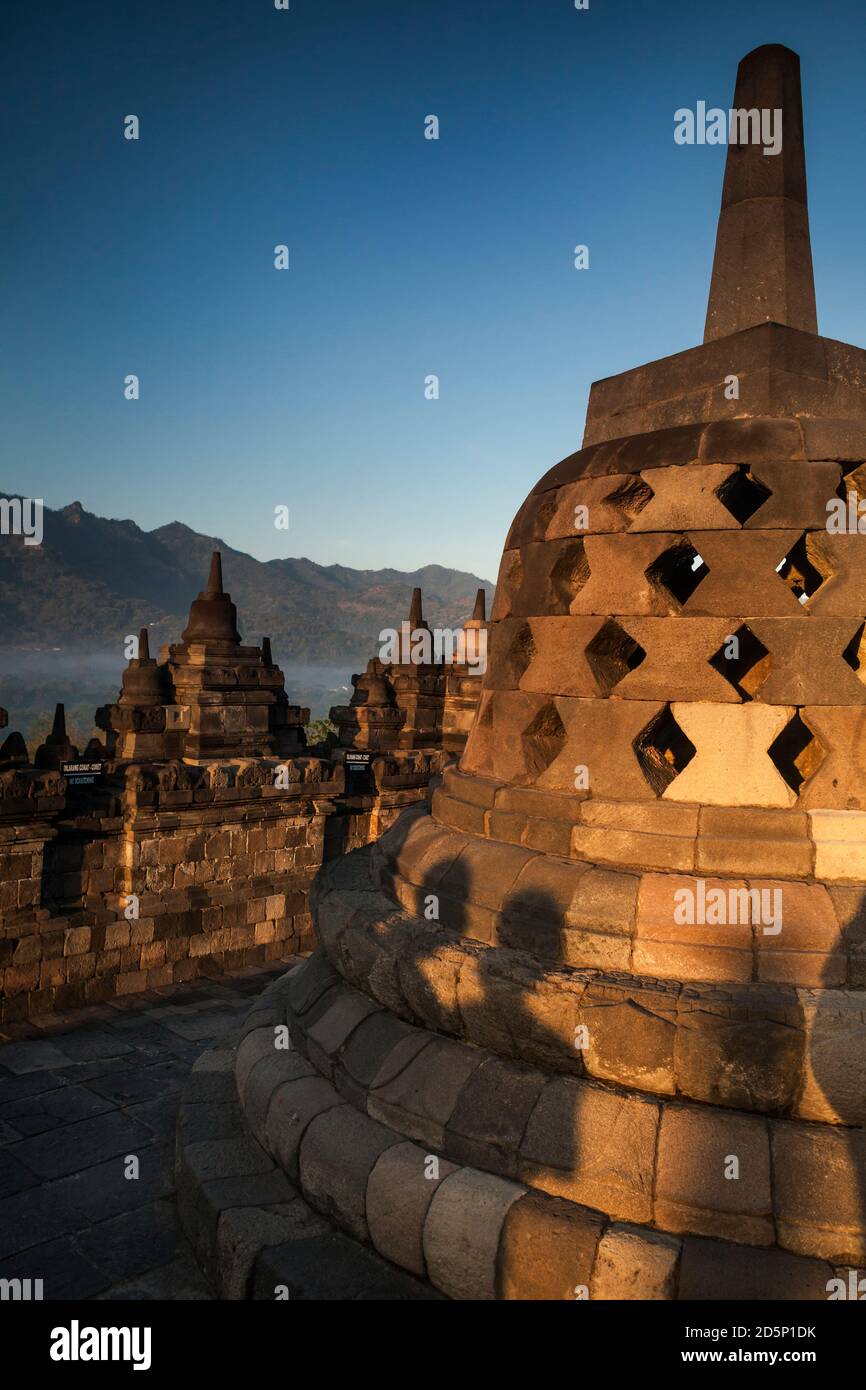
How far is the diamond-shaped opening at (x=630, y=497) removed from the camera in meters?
3.83

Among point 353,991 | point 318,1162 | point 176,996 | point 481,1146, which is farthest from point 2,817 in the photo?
point 481,1146

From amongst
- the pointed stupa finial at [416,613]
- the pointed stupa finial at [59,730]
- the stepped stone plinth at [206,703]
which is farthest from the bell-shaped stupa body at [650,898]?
the pointed stupa finial at [416,613]

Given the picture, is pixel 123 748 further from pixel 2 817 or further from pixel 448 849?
pixel 448 849

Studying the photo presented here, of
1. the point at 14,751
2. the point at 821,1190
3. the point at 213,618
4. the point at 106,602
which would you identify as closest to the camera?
the point at 821,1190

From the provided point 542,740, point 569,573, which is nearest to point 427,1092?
point 542,740

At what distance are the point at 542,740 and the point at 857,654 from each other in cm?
169

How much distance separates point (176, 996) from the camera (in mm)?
7848

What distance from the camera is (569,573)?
4113mm

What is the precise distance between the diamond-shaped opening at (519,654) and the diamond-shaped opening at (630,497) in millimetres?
786

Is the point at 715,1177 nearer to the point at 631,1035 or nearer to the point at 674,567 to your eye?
the point at 631,1035

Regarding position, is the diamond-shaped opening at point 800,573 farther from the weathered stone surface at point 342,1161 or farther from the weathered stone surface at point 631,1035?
the weathered stone surface at point 342,1161

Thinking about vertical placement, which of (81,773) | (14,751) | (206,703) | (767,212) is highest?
(767,212)

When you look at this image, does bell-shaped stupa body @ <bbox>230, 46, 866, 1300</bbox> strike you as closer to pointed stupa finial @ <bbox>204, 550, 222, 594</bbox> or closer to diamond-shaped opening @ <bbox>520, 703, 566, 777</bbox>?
diamond-shaped opening @ <bbox>520, 703, 566, 777</bbox>
